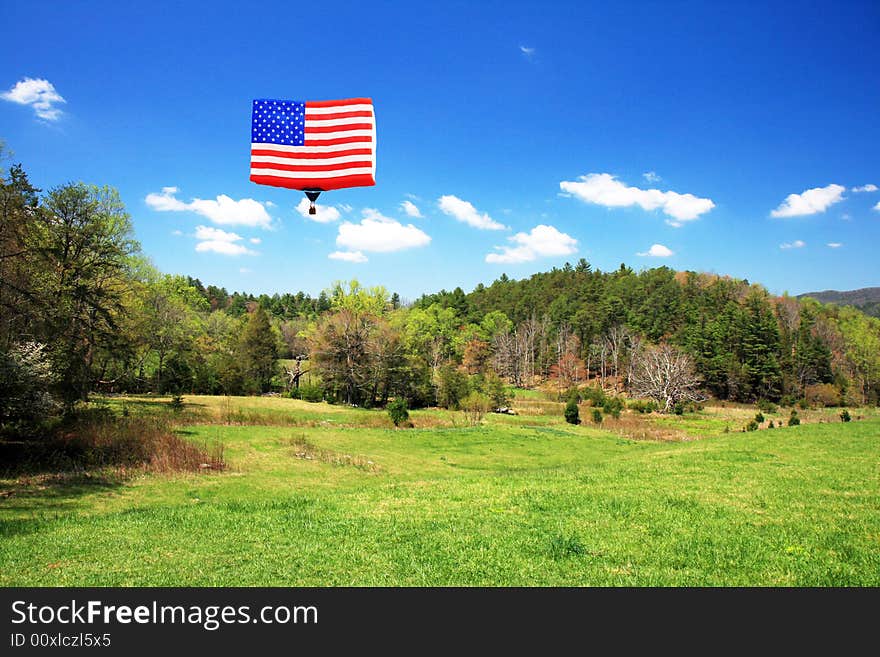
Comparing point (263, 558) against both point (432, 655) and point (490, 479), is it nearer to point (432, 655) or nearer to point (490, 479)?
point (432, 655)

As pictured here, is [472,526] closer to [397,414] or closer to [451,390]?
[397,414]

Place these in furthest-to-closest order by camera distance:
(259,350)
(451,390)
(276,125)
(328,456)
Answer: (259,350)
(451,390)
(328,456)
(276,125)

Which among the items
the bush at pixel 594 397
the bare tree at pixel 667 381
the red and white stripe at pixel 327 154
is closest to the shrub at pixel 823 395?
the bare tree at pixel 667 381

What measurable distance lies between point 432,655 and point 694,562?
4.09 metres

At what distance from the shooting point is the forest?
22.2 meters

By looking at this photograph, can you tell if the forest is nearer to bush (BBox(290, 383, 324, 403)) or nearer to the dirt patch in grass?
bush (BBox(290, 383, 324, 403))

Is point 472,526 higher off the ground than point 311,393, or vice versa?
point 472,526

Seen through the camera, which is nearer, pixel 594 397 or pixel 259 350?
pixel 594 397

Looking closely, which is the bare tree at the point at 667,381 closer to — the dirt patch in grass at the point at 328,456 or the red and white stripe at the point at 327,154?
the dirt patch in grass at the point at 328,456

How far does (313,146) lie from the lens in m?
6.10

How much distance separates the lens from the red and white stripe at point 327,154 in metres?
6.02

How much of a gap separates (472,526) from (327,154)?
6.51 meters

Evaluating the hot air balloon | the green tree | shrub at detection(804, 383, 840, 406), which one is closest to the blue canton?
the hot air balloon

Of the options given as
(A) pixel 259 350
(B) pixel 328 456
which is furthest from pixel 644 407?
(A) pixel 259 350
